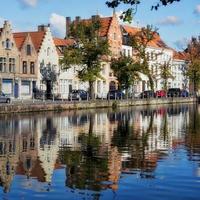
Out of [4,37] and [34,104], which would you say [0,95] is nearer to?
[34,104]

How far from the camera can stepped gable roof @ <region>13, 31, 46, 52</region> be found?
86.5 meters

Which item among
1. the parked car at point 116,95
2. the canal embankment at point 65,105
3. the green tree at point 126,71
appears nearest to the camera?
the canal embankment at point 65,105

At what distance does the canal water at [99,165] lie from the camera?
18.0 metres

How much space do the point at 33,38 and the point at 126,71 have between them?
51.5 ft

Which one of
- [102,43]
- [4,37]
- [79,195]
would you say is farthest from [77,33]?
[79,195]

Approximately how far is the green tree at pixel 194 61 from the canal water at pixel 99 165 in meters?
82.7

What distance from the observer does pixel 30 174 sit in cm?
2116

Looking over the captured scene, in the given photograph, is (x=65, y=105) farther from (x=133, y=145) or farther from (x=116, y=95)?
(x=133, y=145)

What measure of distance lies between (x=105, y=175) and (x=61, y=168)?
2.50 m

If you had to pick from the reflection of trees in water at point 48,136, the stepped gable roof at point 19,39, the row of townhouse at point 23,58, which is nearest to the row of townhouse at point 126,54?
the row of townhouse at point 23,58

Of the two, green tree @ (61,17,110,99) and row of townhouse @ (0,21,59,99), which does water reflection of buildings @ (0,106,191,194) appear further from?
row of townhouse @ (0,21,59,99)

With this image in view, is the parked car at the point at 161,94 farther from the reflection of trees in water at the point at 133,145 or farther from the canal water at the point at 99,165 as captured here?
the canal water at the point at 99,165

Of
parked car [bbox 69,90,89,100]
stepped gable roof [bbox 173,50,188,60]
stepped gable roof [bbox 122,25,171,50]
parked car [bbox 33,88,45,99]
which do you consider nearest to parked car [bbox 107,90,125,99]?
Result: parked car [bbox 69,90,89,100]

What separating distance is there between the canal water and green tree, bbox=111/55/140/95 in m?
50.2
